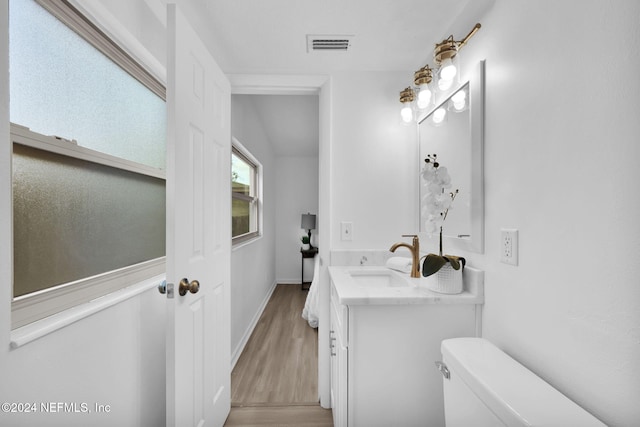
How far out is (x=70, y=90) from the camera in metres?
0.78

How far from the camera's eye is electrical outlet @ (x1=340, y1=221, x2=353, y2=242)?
1.72 metres

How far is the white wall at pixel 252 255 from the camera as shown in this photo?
2.24 m

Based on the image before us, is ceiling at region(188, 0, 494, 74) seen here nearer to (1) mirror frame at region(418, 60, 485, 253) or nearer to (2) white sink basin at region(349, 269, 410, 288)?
(1) mirror frame at region(418, 60, 485, 253)

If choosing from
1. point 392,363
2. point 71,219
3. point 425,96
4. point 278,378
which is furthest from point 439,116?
point 278,378

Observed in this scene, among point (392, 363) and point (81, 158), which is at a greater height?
point (81, 158)

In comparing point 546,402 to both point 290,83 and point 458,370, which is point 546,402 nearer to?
point 458,370

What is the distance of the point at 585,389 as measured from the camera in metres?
0.64

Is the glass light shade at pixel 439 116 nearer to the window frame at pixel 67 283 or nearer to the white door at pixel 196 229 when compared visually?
the white door at pixel 196 229

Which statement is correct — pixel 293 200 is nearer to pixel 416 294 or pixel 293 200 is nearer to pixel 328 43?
pixel 328 43

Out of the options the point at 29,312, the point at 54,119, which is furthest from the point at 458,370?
the point at 54,119

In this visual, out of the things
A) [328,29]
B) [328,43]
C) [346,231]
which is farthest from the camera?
[346,231]

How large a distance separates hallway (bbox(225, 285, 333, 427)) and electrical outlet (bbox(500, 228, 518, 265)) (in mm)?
1383

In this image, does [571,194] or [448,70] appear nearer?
[571,194]

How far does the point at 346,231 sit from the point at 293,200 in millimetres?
3260
